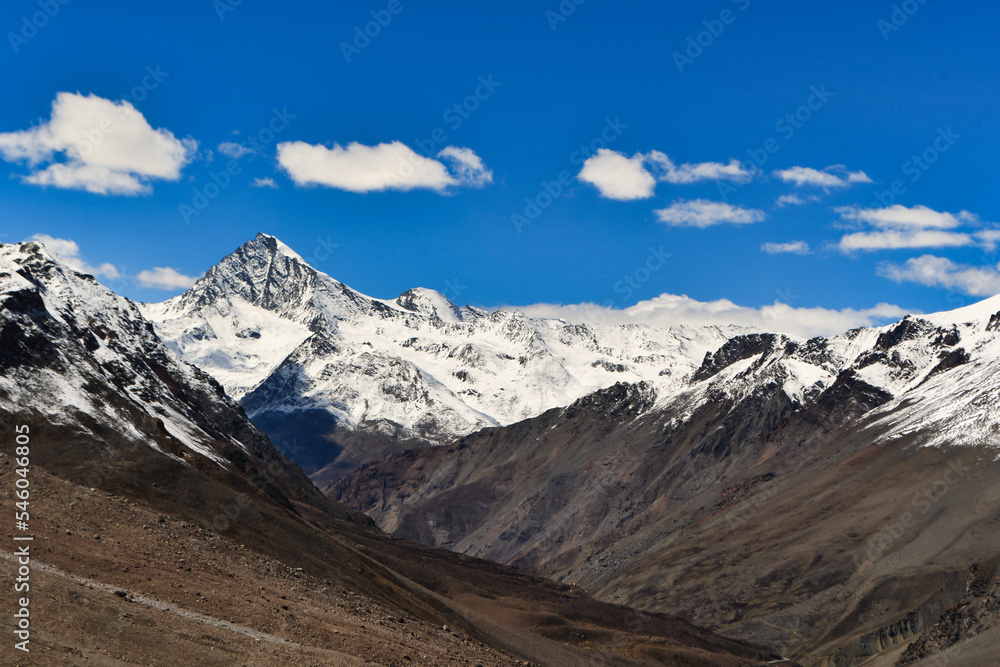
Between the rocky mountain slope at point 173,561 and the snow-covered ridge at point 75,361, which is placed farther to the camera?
the snow-covered ridge at point 75,361

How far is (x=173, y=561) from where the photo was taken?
51.6 m

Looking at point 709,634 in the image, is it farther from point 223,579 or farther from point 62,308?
point 223,579

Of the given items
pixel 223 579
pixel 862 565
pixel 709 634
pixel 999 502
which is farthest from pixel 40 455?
pixel 999 502

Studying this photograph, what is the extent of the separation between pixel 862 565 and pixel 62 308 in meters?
156

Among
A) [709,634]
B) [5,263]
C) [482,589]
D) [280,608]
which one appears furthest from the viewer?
[709,634]

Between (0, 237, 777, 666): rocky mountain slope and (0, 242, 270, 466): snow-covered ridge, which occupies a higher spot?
(0, 242, 270, 466): snow-covered ridge

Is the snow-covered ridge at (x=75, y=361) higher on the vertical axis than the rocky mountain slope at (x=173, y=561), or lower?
higher

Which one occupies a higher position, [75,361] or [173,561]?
[75,361]

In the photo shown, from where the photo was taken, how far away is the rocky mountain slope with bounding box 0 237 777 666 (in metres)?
41.9

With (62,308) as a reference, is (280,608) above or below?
below

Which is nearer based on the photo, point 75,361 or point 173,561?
point 173,561

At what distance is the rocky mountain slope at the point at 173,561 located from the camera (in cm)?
4188

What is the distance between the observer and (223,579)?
51.5m

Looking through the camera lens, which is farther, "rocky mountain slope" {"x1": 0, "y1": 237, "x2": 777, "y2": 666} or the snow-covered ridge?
the snow-covered ridge
